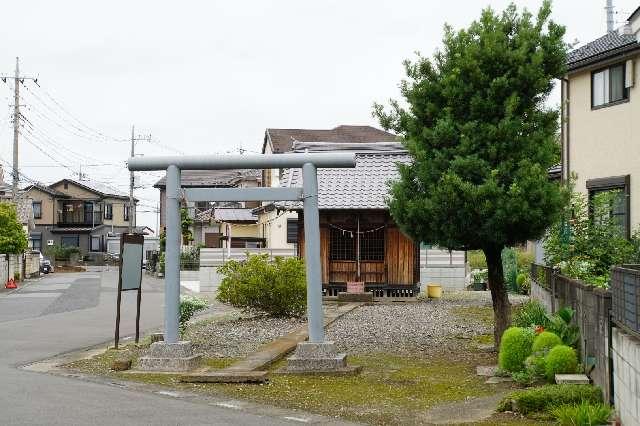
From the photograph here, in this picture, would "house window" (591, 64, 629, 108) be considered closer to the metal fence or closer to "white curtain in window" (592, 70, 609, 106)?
"white curtain in window" (592, 70, 609, 106)

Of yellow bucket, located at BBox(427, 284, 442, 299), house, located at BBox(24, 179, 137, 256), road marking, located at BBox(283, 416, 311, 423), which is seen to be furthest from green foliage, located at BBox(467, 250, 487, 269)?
house, located at BBox(24, 179, 137, 256)

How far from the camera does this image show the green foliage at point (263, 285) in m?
21.6

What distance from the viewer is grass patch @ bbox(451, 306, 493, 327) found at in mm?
21875

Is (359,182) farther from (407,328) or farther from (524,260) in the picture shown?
(407,328)

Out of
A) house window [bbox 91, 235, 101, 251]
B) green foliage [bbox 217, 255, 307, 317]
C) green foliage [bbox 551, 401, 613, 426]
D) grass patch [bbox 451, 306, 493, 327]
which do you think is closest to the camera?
green foliage [bbox 551, 401, 613, 426]

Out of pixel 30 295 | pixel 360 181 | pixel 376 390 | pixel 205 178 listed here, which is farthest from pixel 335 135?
pixel 376 390

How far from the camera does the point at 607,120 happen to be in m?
21.8

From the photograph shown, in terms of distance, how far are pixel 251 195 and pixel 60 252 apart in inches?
2941

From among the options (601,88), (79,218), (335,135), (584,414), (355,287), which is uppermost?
(335,135)

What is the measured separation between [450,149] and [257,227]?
45600 mm

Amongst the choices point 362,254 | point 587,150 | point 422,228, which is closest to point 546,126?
point 422,228

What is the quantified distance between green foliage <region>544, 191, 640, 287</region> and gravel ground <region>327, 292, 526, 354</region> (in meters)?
2.72

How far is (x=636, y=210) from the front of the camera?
2067 cm

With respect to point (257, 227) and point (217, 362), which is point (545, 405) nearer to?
point (217, 362)
